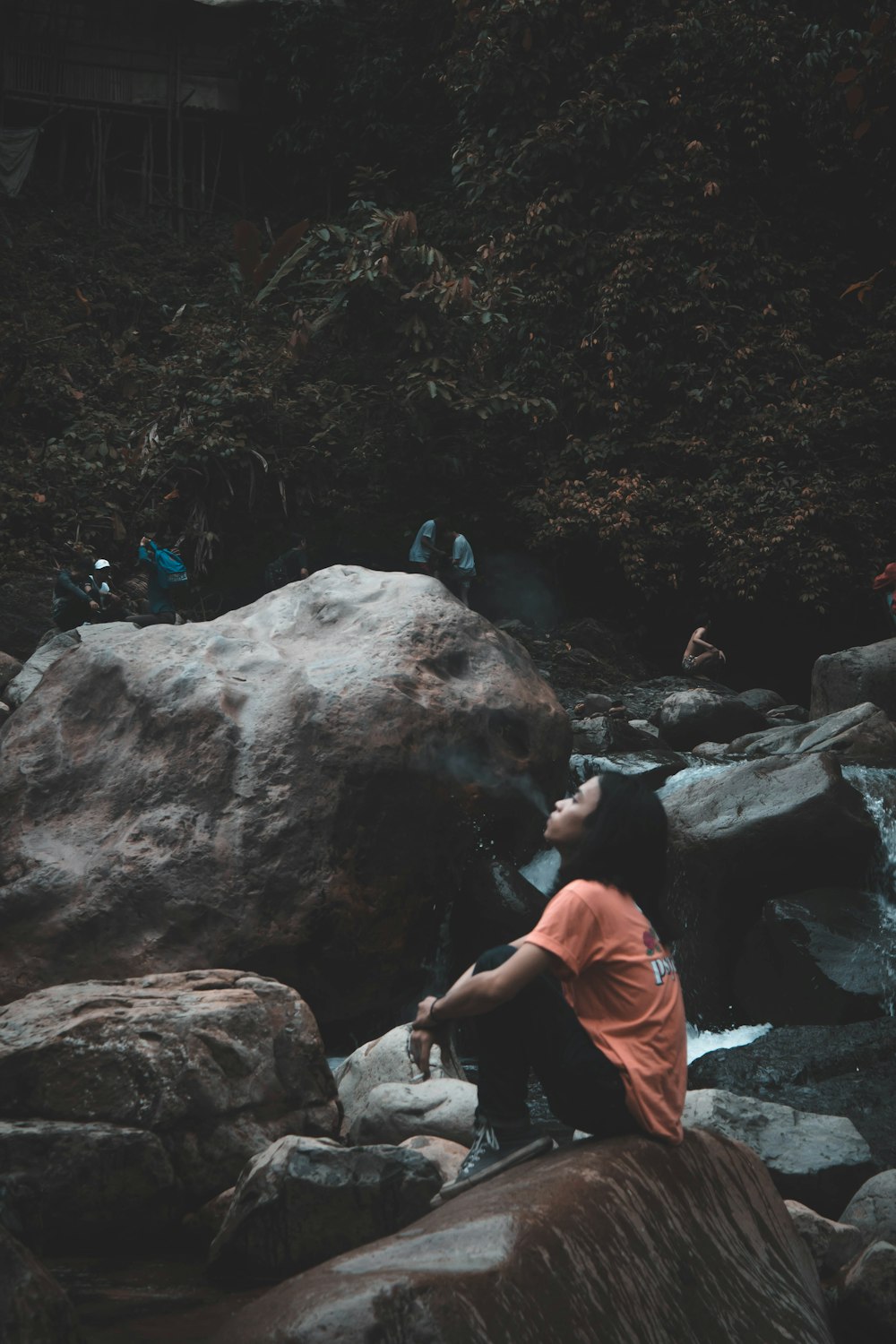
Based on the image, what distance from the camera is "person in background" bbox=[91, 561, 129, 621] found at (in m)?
14.7

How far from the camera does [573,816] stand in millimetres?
3230

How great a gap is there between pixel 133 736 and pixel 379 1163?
3.94 meters

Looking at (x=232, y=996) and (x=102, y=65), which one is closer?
(x=232, y=996)

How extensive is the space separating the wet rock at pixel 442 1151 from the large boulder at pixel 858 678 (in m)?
9.37

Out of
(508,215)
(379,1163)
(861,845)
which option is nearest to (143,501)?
(508,215)

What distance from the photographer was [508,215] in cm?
1980

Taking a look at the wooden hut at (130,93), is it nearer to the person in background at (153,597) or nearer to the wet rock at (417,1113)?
the person in background at (153,597)

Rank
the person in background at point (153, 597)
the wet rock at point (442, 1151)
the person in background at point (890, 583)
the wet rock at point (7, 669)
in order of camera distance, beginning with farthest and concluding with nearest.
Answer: the person in background at point (890, 583) → the person in background at point (153, 597) → the wet rock at point (7, 669) → the wet rock at point (442, 1151)

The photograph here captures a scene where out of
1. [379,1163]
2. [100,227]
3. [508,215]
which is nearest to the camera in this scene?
[379,1163]

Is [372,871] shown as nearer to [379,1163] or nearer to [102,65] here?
[379,1163]

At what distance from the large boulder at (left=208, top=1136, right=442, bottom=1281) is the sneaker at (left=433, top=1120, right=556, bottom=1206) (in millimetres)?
640

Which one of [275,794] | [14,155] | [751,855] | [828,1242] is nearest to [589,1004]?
[828,1242]

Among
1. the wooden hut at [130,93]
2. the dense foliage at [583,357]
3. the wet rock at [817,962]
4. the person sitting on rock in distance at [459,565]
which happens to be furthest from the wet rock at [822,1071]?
the wooden hut at [130,93]

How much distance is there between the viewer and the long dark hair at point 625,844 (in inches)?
124
